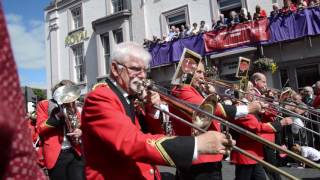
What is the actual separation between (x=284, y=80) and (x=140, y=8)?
8.34 metres

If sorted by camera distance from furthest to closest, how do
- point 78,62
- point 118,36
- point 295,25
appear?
point 78,62
point 118,36
point 295,25

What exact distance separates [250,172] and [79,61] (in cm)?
2050

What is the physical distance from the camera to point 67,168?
4891 mm

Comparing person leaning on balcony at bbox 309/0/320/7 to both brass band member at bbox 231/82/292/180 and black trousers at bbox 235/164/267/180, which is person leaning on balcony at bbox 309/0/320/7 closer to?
brass band member at bbox 231/82/292/180

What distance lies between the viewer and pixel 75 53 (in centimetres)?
2466

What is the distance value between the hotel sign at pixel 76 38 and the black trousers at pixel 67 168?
19389 millimetres

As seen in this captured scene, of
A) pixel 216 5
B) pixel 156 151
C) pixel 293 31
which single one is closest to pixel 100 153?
pixel 156 151

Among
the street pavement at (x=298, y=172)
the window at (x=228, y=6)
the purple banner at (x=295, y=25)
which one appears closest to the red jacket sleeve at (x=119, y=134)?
the street pavement at (x=298, y=172)

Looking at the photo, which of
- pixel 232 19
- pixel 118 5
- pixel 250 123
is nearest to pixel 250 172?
pixel 250 123

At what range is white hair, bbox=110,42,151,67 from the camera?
290cm

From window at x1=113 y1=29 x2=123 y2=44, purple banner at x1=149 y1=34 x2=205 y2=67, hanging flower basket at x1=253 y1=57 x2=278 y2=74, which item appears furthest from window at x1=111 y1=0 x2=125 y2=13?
hanging flower basket at x1=253 y1=57 x2=278 y2=74

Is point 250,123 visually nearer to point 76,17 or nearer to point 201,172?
point 201,172

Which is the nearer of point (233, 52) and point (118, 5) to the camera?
point (233, 52)

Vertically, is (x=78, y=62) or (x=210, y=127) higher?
(x=78, y=62)
